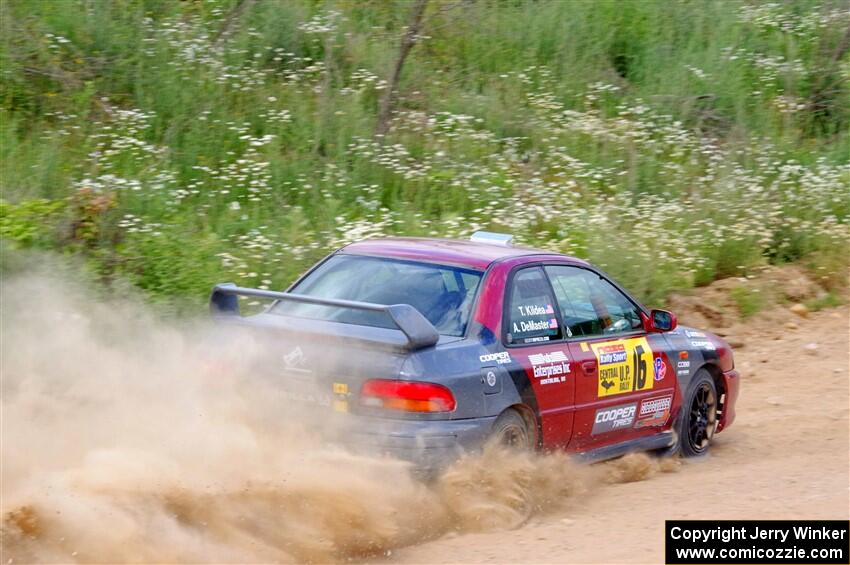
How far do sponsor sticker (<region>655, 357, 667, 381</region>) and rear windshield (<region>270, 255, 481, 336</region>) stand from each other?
1.78 metres

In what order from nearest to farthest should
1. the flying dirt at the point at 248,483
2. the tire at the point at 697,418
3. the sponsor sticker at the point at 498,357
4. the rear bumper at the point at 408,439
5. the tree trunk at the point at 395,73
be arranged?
the flying dirt at the point at 248,483, the rear bumper at the point at 408,439, the sponsor sticker at the point at 498,357, the tire at the point at 697,418, the tree trunk at the point at 395,73

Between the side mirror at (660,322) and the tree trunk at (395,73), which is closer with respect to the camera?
the side mirror at (660,322)

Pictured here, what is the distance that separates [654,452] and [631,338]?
40.0 inches

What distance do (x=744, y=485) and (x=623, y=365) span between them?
108 centimetres

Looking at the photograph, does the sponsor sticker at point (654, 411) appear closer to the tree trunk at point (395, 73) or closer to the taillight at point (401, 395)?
the taillight at point (401, 395)

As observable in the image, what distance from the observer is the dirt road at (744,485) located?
18.2 feet

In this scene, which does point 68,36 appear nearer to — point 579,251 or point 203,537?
point 579,251

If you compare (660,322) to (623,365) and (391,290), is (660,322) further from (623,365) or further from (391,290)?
(391,290)

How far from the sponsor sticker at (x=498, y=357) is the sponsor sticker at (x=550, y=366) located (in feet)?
0.67

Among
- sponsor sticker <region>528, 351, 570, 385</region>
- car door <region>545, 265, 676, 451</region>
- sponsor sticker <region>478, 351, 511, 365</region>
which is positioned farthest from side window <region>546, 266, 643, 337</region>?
sponsor sticker <region>478, 351, 511, 365</region>

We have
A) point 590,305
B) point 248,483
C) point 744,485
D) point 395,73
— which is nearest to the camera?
point 248,483

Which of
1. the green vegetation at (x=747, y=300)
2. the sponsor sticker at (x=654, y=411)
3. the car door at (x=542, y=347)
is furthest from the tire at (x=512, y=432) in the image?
the green vegetation at (x=747, y=300)

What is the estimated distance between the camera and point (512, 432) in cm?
633

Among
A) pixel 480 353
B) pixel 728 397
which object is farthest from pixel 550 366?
pixel 728 397
